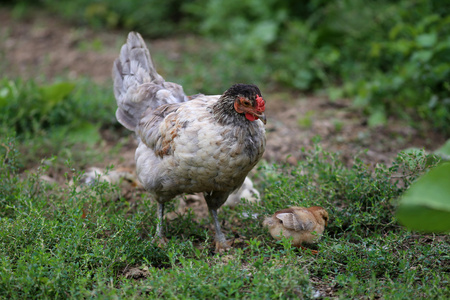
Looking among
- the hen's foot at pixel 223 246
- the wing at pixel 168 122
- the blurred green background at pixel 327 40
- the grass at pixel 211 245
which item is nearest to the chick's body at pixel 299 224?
the grass at pixel 211 245

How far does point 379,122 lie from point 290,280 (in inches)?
164

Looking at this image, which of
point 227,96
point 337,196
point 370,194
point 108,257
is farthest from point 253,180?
point 108,257

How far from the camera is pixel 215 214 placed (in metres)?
4.54

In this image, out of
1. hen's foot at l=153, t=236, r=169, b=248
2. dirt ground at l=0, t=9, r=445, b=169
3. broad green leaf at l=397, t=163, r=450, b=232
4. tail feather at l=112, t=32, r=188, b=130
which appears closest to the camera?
broad green leaf at l=397, t=163, r=450, b=232

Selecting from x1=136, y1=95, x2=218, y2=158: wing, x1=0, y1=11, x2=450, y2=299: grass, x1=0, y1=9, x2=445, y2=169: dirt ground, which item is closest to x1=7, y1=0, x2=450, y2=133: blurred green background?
x1=0, y1=9, x2=445, y2=169: dirt ground

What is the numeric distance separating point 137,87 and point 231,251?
6.47ft

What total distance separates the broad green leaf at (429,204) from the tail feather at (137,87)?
8.41ft

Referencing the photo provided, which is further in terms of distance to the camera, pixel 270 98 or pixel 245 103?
pixel 270 98

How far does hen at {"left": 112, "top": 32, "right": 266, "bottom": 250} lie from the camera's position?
3834 mm

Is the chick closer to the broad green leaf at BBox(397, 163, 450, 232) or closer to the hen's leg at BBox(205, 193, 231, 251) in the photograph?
the hen's leg at BBox(205, 193, 231, 251)

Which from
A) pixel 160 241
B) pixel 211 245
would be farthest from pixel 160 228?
pixel 211 245

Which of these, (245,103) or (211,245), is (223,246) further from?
(245,103)

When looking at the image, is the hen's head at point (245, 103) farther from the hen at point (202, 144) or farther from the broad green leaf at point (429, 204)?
the broad green leaf at point (429, 204)

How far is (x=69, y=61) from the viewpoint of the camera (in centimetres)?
898
